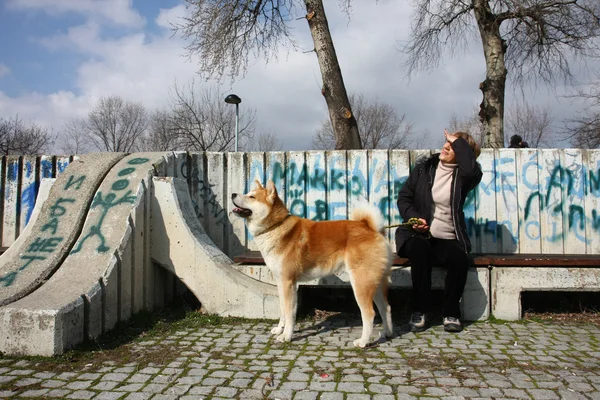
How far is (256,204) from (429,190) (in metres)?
2.09

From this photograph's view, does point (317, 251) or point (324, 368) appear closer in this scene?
point (324, 368)

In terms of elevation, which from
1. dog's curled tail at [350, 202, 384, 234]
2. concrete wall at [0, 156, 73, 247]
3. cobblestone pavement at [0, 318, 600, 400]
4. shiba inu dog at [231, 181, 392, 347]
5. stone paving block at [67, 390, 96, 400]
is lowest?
cobblestone pavement at [0, 318, 600, 400]

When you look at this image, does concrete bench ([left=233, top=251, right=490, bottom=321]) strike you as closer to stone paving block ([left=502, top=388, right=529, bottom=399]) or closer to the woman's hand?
the woman's hand

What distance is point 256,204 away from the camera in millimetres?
4613

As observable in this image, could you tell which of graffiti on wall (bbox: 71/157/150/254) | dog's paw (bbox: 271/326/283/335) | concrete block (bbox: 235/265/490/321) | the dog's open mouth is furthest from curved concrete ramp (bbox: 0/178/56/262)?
concrete block (bbox: 235/265/490/321)

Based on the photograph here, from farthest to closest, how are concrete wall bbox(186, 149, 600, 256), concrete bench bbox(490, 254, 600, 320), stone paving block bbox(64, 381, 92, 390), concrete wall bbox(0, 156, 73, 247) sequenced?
concrete wall bbox(0, 156, 73, 247) < concrete wall bbox(186, 149, 600, 256) < concrete bench bbox(490, 254, 600, 320) < stone paving block bbox(64, 381, 92, 390)

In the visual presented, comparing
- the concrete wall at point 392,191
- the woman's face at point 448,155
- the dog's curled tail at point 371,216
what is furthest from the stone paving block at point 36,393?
the woman's face at point 448,155

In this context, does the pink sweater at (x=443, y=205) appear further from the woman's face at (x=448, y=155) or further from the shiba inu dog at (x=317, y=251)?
the shiba inu dog at (x=317, y=251)

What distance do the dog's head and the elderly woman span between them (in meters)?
1.68

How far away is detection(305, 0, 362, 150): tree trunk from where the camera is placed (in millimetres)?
8758

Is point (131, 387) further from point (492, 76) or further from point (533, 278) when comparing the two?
point (492, 76)

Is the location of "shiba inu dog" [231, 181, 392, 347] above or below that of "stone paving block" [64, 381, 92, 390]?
above

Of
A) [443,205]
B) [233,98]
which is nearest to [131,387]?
[443,205]

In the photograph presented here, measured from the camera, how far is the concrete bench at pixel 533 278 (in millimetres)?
5078
